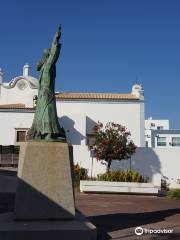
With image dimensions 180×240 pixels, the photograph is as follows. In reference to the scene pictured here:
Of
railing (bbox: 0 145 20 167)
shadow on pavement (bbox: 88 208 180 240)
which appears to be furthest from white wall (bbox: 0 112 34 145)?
shadow on pavement (bbox: 88 208 180 240)

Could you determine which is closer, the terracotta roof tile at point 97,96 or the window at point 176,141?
the terracotta roof tile at point 97,96

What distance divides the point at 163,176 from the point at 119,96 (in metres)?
12.1

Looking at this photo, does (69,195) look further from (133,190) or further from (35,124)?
(133,190)

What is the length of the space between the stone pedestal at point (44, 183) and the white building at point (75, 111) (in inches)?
926

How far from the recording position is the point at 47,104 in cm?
790

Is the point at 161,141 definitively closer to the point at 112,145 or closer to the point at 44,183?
the point at 112,145

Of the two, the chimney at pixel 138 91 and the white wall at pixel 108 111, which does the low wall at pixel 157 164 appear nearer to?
the white wall at pixel 108 111

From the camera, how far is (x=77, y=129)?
33.3 metres

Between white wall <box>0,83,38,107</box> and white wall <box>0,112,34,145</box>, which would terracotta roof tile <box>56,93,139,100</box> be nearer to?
white wall <box>0,83,38,107</box>

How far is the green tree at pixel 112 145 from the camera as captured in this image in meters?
23.1

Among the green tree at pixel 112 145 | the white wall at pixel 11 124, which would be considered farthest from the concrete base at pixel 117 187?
the white wall at pixel 11 124

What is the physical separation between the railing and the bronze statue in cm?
2115

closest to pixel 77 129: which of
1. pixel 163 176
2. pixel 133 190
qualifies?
pixel 163 176

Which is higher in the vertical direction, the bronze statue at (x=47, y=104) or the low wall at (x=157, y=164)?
the bronze statue at (x=47, y=104)
